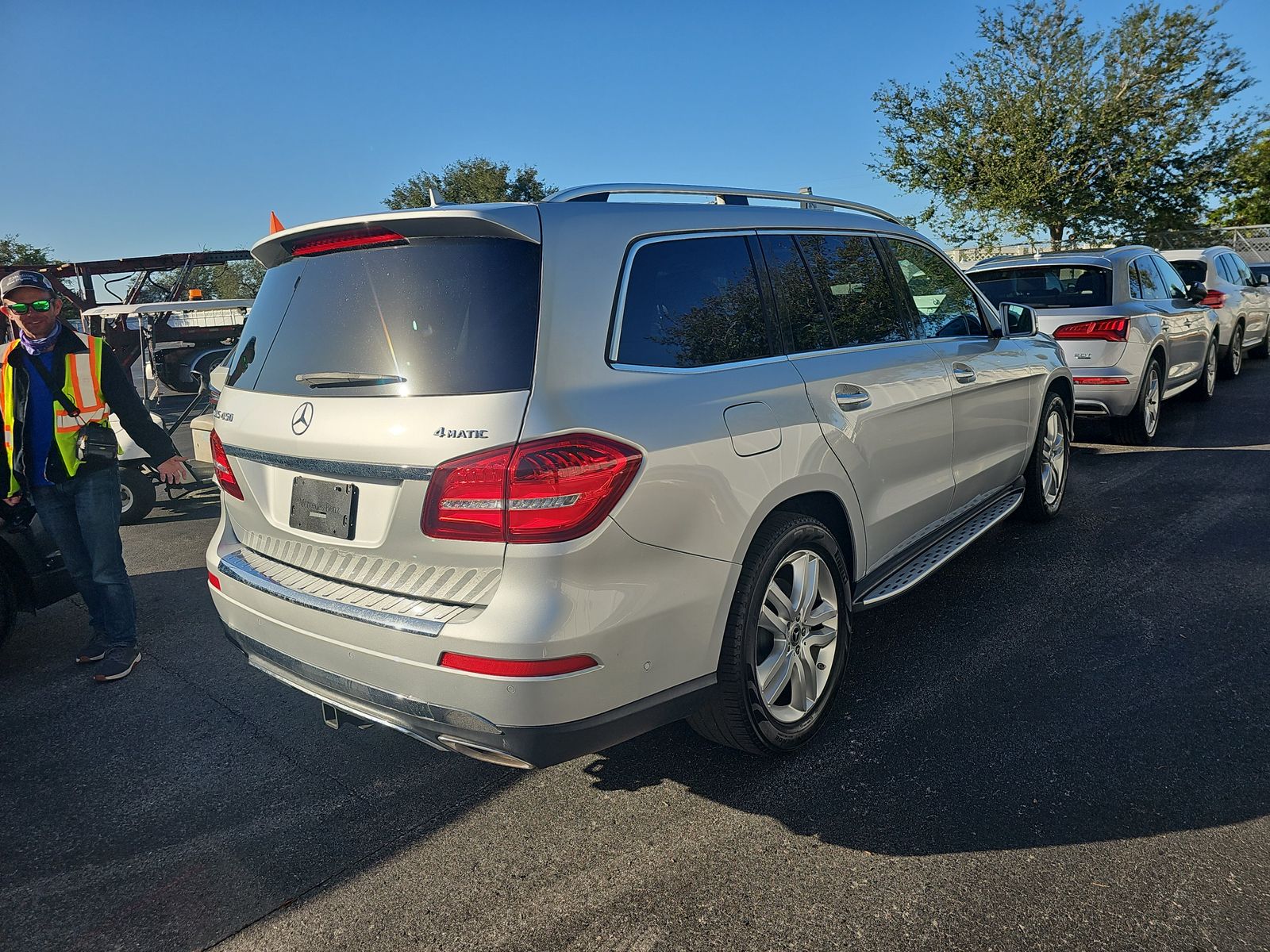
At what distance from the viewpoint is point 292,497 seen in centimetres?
284

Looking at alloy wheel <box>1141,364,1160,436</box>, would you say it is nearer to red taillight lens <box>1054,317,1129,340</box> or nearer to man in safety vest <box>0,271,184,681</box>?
red taillight lens <box>1054,317,1129,340</box>

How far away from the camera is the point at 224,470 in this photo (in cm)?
322

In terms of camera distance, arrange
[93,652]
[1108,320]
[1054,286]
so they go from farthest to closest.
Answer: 1. [1054,286]
2. [1108,320]
3. [93,652]

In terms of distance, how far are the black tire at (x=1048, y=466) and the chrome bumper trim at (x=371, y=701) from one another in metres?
4.26

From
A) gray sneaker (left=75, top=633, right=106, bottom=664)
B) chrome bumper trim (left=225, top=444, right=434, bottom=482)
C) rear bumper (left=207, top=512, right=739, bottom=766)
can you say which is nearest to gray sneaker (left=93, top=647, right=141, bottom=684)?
gray sneaker (left=75, top=633, right=106, bottom=664)

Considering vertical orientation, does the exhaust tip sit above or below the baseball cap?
below

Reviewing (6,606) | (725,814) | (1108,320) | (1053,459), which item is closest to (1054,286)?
(1108,320)

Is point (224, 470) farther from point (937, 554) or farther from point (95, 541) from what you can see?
point (937, 554)

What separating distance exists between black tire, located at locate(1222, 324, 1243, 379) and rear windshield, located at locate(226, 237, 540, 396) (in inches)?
502

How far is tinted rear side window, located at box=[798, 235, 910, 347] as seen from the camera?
3646 millimetres

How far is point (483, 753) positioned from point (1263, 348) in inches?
675

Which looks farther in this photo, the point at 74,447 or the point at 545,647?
the point at 74,447

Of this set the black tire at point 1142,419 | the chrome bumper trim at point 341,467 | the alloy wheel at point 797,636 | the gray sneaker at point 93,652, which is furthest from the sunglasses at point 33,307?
the black tire at point 1142,419

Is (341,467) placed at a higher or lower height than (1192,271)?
lower
